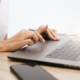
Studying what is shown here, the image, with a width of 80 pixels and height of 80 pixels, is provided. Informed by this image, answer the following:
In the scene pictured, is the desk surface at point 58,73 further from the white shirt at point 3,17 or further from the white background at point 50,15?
the white background at point 50,15

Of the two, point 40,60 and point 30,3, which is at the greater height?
point 30,3

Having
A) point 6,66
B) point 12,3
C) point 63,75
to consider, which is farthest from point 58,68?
point 12,3

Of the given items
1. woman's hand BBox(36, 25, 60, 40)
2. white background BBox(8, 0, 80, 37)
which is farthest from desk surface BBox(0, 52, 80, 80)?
white background BBox(8, 0, 80, 37)

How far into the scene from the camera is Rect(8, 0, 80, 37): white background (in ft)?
4.55

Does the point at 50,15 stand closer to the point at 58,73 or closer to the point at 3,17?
the point at 3,17

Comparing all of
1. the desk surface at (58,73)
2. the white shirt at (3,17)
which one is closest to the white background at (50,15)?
the white shirt at (3,17)

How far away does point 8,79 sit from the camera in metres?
0.32

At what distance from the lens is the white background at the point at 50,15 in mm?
1386

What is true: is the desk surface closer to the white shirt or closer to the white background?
the white shirt

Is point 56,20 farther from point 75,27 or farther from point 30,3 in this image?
point 30,3

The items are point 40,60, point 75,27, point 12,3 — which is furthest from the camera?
point 75,27

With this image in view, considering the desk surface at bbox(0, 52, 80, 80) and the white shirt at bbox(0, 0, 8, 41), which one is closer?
the desk surface at bbox(0, 52, 80, 80)

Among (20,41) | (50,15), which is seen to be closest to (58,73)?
(20,41)

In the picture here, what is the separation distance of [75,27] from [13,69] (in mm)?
1189
